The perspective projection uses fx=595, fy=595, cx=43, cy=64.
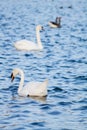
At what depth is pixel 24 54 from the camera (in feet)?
75.7

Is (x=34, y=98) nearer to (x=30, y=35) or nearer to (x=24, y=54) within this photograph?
(x=24, y=54)

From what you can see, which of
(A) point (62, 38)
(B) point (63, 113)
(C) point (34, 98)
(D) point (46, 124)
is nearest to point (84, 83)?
(C) point (34, 98)

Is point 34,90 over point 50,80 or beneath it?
beneath

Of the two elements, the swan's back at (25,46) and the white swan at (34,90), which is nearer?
the white swan at (34,90)

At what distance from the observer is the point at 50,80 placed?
54.5 ft

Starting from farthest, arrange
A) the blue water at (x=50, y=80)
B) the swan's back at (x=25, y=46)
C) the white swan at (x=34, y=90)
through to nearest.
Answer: the swan's back at (x=25, y=46) < the white swan at (x=34, y=90) < the blue water at (x=50, y=80)

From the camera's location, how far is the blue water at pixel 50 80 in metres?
12.0

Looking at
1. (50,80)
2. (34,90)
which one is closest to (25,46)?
(50,80)

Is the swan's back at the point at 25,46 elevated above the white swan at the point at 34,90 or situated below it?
above

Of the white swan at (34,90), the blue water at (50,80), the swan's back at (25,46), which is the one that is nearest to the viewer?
the blue water at (50,80)

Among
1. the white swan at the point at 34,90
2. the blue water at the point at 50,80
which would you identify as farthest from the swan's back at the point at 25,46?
the white swan at the point at 34,90

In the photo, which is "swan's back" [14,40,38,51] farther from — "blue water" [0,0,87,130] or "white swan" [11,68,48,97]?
"white swan" [11,68,48,97]

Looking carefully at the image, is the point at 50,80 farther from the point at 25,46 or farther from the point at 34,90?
the point at 25,46

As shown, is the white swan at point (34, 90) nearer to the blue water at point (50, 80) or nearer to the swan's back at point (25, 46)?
the blue water at point (50, 80)
